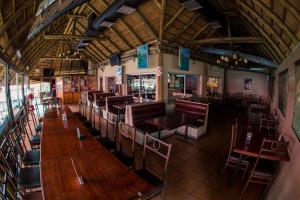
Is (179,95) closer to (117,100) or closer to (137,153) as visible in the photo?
(117,100)

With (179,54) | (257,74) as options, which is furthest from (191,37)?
(257,74)

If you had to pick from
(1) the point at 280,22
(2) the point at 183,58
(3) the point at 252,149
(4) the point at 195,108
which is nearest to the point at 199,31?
(2) the point at 183,58

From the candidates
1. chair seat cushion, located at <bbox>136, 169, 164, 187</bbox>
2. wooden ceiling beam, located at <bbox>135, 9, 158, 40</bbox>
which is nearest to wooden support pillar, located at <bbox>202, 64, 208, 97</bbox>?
wooden ceiling beam, located at <bbox>135, 9, 158, 40</bbox>

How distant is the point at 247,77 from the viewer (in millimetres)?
11516

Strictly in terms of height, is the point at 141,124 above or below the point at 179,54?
below

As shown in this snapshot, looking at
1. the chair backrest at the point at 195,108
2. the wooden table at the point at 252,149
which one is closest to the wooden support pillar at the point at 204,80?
the chair backrest at the point at 195,108

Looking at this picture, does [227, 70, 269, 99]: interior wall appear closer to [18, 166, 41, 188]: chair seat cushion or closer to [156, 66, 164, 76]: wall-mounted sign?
[156, 66, 164, 76]: wall-mounted sign

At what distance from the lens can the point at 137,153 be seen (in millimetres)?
4340

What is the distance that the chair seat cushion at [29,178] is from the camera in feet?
7.10

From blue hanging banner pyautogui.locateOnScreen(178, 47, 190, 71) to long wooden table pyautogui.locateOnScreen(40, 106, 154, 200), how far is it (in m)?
4.99

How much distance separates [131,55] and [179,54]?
249 centimetres

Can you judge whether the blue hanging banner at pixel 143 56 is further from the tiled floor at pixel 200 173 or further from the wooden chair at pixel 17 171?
the wooden chair at pixel 17 171

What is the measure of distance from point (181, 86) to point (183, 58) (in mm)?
1346

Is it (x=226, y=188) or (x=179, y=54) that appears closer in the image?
(x=226, y=188)
